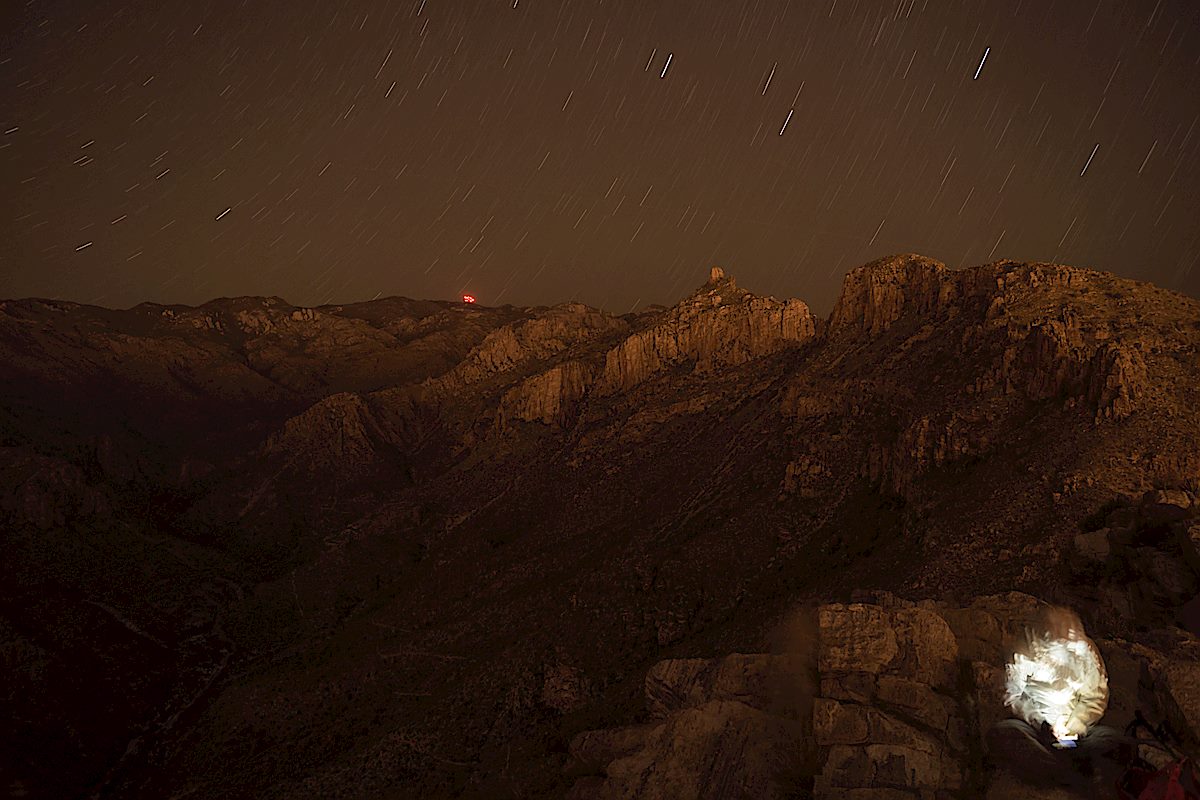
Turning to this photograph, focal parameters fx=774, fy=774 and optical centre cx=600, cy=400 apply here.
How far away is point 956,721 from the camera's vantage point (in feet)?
56.0

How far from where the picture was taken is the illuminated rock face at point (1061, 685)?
16375mm

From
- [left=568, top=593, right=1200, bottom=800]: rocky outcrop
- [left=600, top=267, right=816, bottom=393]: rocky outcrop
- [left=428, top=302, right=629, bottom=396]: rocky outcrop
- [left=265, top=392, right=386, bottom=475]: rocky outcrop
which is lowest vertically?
[left=265, top=392, right=386, bottom=475]: rocky outcrop

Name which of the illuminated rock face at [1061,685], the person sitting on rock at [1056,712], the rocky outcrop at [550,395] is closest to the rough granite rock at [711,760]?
the person sitting on rock at [1056,712]

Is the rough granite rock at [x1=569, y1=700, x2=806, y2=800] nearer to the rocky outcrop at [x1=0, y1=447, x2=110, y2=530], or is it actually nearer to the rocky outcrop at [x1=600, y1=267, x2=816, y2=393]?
the rocky outcrop at [x1=600, y1=267, x2=816, y2=393]

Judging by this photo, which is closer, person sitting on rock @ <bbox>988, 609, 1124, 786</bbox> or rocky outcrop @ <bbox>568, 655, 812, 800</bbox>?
person sitting on rock @ <bbox>988, 609, 1124, 786</bbox>

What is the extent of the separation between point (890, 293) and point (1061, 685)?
2269 inches

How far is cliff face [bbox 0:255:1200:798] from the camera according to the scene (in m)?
21.1

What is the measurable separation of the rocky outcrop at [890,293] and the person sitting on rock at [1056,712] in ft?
167

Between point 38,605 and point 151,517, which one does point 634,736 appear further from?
point 151,517

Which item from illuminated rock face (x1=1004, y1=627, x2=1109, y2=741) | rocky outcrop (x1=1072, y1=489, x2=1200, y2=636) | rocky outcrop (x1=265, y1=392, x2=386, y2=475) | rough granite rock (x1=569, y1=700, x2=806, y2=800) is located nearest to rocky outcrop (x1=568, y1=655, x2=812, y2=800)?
rough granite rock (x1=569, y1=700, x2=806, y2=800)

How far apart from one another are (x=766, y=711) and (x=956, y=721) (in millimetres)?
4212

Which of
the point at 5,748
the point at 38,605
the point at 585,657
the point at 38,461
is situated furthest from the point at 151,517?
the point at 585,657

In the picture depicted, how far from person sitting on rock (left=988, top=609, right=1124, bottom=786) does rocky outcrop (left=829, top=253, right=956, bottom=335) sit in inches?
2007

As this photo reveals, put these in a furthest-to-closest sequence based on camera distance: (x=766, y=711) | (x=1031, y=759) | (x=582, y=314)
→ 1. (x=582, y=314)
2. (x=766, y=711)
3. (x=1031, y=759)
